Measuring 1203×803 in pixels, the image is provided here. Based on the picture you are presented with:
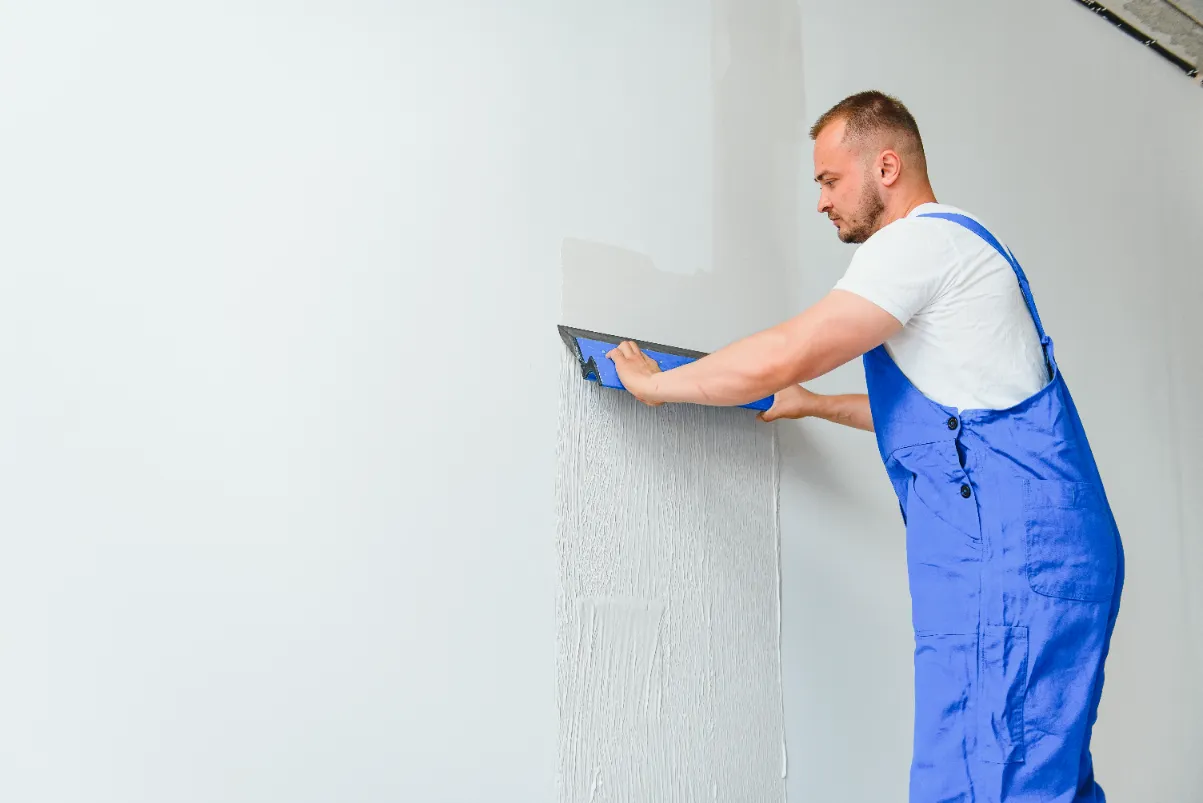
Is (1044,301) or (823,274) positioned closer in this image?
(823,274)

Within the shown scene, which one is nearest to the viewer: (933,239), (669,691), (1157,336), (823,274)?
(933,239)

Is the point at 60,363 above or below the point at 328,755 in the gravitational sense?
above

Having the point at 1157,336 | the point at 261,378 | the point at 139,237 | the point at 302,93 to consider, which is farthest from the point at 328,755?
the point at 1157,336

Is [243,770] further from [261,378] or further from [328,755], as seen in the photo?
[261,378]

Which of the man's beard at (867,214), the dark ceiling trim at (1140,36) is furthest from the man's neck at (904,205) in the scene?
the dark ceiling trim at (1140,36)

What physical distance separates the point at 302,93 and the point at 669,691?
1.11 m

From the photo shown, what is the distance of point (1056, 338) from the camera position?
2582mm

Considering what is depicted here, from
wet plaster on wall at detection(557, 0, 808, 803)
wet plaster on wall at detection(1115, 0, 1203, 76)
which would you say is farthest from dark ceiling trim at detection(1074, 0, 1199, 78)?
wet plaster on wall at detection(557, 0, 808, 803)

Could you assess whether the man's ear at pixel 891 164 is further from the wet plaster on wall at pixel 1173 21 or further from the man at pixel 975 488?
the wet plaster on wall at pixel 1173 21

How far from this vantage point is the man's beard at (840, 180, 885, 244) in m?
1.60

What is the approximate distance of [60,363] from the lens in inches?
45.4

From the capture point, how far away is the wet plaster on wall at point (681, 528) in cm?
156

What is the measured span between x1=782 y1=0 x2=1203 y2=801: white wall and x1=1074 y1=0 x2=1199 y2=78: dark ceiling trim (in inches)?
2.0

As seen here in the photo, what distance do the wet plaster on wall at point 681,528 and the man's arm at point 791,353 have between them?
0.83 ft
